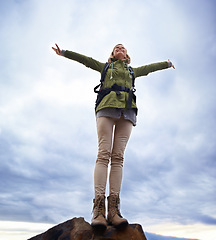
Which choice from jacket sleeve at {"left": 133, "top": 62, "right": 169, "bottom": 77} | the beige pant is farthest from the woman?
jacket sleeve at {"left": 133, "top": 62, "right": 169, "bottom": 77}

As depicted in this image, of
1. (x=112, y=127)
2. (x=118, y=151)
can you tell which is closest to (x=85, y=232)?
(x=118, y=151)

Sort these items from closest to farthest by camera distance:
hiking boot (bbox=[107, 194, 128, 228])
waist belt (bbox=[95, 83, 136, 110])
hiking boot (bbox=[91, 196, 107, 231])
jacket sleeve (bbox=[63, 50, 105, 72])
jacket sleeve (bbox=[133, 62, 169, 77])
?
hiking boot (bbox=[91, 196, 107, 231]), hiking boot (bbox=[107, 194, 128, 228]), waist belt (bbox=[95, 83, 136, 110]), jacket sleeve (bbox=[63, 50, 105, 72]), jacket sleeve (bbox=[133, 62, 169, 77])

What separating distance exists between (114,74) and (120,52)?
28.2 inches

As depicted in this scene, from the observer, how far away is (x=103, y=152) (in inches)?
182

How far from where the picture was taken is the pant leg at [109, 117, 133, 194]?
4684 millimetres

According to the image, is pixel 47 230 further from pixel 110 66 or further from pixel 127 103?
pixel 110 66

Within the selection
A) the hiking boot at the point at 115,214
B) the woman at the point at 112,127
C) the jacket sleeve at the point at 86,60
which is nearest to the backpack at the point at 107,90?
the woman at the point at 112,127

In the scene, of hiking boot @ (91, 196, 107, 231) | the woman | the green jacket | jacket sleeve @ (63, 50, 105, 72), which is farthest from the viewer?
jacket sleeve @ (63, 50, 105, 72)

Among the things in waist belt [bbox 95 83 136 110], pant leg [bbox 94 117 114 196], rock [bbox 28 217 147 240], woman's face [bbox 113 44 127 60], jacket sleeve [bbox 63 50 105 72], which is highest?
woman's face [bbox 113 44 127 60]

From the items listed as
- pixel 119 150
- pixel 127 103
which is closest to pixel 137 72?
pixel 127 103

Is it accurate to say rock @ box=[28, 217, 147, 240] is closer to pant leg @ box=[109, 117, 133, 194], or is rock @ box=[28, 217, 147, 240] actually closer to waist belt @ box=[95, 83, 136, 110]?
pant leg @ box=[109, 117, 133, 194]

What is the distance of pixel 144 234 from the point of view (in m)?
4.43

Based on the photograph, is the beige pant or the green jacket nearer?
the beige pant

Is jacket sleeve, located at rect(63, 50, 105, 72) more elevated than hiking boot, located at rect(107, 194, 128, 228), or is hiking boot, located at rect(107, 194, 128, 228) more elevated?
jacket sleeve, located at rect(63, 50, 105, 72)
